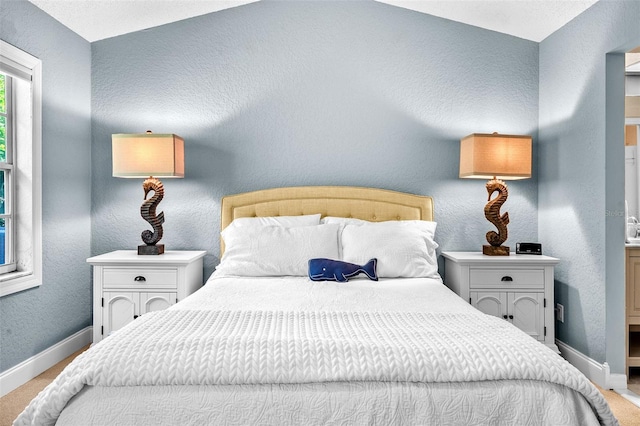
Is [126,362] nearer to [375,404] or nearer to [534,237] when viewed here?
[375,404]

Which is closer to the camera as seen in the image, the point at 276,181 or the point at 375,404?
the point at 375,404

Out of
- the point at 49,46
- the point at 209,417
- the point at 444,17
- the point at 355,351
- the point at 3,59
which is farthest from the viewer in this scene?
the point at 444,17

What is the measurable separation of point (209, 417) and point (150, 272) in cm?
200

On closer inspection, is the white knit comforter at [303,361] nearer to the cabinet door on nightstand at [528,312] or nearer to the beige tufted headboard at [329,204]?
the cabinet door on nightstand at [528,312]

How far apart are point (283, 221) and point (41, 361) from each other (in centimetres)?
180

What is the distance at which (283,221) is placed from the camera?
10.8 feet

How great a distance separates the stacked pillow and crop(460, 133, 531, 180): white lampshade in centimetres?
62

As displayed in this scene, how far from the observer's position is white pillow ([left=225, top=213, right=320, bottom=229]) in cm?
324

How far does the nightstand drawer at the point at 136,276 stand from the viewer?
3104 millimetres

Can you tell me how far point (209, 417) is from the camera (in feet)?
4.25

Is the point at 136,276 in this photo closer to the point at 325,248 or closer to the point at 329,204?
the point at 325,248

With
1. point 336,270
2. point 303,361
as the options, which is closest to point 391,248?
point 336,270

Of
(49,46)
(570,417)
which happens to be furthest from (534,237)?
(49,46)

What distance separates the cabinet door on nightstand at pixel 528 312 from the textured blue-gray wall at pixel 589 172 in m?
0.23
